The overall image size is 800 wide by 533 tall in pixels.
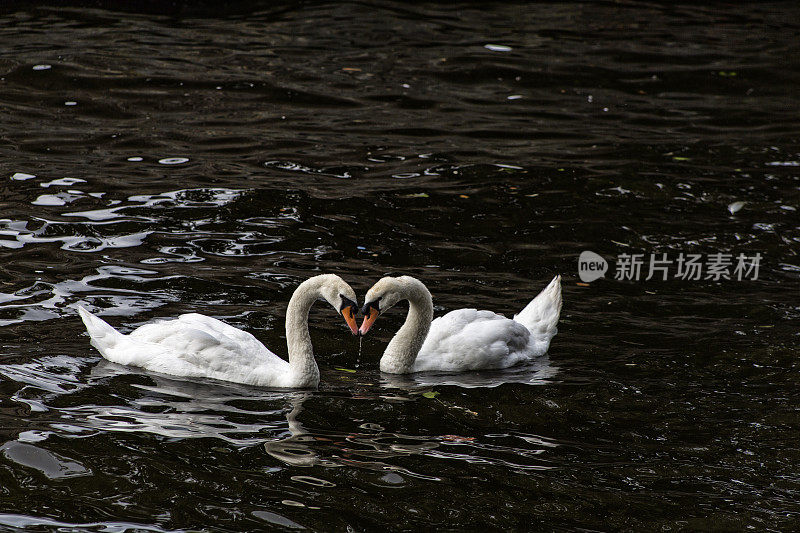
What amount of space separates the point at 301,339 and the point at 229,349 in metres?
0.54

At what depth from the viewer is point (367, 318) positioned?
8.31 metres

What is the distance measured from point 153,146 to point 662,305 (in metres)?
7.30

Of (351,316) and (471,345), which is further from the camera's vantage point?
(471,345)

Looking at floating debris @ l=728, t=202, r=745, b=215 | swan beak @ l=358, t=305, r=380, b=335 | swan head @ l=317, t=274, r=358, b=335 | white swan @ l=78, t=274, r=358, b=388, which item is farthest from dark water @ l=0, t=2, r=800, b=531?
swan head @ l=317, t=274, r=358, b=335

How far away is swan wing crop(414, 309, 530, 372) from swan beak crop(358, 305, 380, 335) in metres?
0.58

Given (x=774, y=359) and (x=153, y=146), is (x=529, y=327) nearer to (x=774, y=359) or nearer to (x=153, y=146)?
(x=774, y=359)

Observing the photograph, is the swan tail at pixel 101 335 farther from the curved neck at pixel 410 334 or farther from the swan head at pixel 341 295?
the curved neck at pixel 410 334

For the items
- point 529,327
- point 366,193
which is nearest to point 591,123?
Answer: point 366,193

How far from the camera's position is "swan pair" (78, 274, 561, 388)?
7.99m

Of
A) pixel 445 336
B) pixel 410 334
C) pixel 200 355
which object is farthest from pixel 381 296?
pixel 200 355

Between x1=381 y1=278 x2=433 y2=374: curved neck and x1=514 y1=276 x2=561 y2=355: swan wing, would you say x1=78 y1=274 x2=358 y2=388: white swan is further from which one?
x1=514 y1=276 x2=561 y2=355: swan wing

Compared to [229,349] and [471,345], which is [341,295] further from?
[471,345]

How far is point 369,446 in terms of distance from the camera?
7.08 metres

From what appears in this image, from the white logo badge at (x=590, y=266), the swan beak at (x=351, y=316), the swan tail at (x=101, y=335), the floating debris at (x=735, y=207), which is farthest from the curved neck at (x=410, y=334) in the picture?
the floating debris at (x=735, y=207)
